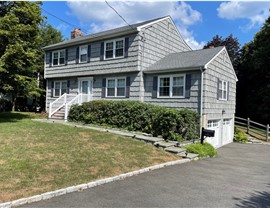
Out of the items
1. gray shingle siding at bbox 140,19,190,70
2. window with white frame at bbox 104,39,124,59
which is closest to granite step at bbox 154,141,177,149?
gray shingle siding at bbox 140,19,190,70

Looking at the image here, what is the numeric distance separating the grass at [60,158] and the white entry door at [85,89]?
6.96 m

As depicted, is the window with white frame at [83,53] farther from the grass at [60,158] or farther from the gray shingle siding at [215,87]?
the gray shingle siding at [215,87]

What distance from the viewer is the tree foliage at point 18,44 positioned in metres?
11.9

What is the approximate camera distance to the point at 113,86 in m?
16.8

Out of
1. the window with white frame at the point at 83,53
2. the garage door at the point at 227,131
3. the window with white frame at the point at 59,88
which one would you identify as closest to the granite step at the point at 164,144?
the garage door at the point at 227,131

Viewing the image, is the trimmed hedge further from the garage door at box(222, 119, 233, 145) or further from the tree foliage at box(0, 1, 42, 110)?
the garage door at box(222, 119, 233, 145)

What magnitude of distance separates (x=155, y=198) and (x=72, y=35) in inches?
855

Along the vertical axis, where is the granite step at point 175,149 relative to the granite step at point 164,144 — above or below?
below

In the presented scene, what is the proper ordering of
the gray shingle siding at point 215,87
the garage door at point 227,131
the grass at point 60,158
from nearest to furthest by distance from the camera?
the grass at point 60,158, the gray shingle siding at point 215,87, the garage door at point 227,131

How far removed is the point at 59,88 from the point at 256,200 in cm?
1812

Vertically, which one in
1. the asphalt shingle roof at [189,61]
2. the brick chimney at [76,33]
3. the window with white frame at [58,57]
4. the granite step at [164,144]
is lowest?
the granite step at [164,144]

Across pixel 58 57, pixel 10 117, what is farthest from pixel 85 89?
pixel 10 117

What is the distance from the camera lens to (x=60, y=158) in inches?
293

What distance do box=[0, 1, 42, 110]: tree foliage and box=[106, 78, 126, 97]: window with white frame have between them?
202 inches
